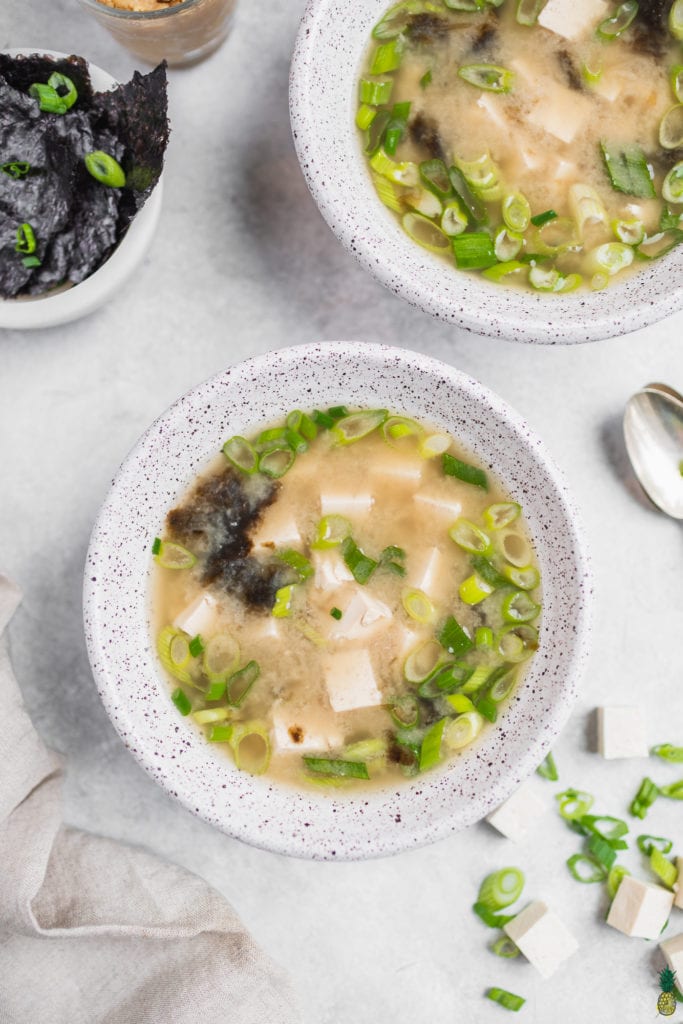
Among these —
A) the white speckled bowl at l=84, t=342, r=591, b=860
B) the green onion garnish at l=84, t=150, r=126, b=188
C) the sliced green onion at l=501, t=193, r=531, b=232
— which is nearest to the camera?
the white speckled bowl at l=84, t=342, r=591, b=860

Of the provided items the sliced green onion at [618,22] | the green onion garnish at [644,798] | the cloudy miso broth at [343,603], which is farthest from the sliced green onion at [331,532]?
the sliced green onion at [618,22]

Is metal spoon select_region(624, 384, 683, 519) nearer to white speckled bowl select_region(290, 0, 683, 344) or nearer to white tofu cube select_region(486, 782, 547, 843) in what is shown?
white speckled bowl select_region(290, 0, 683, 344)

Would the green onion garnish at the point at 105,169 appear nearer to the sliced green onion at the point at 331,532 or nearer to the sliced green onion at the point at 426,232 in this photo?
the sliced green onion at the point at 426,232

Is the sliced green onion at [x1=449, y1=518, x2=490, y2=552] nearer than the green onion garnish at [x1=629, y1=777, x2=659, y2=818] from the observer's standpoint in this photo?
Yes

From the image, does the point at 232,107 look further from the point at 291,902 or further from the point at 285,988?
the point at 285,988

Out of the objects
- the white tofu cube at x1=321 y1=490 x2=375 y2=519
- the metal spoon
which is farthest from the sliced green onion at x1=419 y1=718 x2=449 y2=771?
the metal spoon

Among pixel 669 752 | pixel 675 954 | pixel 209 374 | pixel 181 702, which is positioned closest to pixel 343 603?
pixel 181 702

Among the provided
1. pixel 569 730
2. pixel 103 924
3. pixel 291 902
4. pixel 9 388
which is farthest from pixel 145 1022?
pixel 9 388
